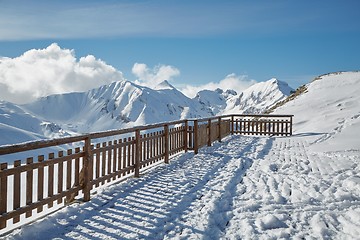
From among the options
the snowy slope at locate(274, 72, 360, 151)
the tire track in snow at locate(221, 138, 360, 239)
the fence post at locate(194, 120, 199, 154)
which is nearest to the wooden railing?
the fence post at locate(194, 120, 199, 154)

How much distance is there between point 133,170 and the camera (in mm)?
8008

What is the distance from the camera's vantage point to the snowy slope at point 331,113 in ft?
42.3

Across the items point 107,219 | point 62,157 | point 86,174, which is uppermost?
point 62,157

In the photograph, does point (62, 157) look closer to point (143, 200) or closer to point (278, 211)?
point (143, 200)

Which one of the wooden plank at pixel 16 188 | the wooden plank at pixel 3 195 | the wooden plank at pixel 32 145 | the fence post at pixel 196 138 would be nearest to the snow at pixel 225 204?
the wooden plank at pixel 3 195

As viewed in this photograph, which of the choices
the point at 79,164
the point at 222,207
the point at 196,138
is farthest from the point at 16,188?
the point at 196,138

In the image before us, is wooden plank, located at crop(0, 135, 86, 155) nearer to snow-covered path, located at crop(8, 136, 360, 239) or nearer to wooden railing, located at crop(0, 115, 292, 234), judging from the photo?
wooden railing, located at crop(0, 115, 292, 234)

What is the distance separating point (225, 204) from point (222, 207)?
0.14m

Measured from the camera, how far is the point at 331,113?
2202cm

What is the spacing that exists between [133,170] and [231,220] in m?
3.83

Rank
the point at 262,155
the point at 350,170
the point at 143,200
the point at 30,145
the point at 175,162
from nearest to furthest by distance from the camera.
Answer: the point at 30,145
the point at 143,200
the point at 350,170
the point at 175,162
the point at 262,155

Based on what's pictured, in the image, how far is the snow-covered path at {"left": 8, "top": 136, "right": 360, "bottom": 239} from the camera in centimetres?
434

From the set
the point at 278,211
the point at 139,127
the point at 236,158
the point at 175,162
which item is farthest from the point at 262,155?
the point at 278,211

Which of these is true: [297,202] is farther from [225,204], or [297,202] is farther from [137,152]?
[137,152]
